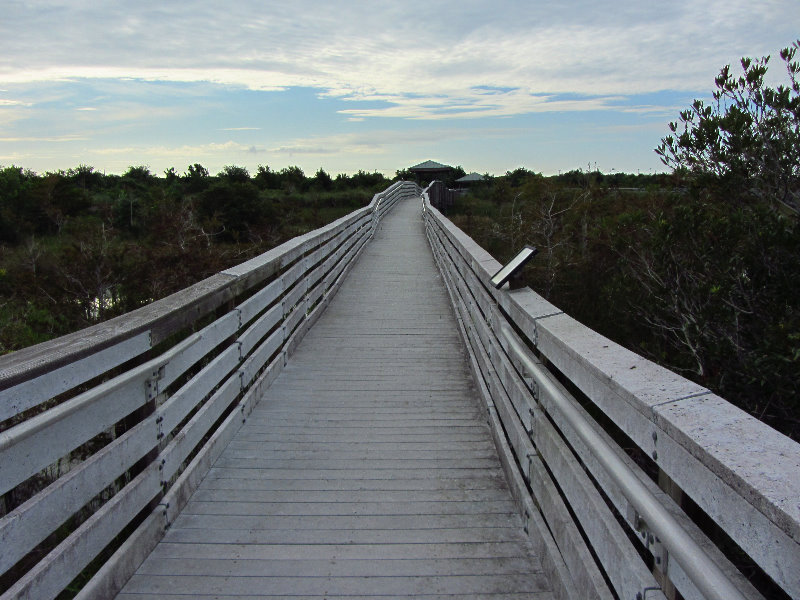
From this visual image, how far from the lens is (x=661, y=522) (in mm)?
1563

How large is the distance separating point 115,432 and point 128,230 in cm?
4759

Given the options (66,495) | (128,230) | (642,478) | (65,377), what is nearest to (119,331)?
(65,377)

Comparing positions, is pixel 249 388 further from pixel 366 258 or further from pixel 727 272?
pixel 366 258

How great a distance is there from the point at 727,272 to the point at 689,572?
7.01m

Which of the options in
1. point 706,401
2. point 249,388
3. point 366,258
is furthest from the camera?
point 366,258

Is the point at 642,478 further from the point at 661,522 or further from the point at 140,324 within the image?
the point at 140,324

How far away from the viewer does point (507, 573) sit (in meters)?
2.92

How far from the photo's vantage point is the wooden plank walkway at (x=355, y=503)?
2.87 m

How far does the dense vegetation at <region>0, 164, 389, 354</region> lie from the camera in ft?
55.5

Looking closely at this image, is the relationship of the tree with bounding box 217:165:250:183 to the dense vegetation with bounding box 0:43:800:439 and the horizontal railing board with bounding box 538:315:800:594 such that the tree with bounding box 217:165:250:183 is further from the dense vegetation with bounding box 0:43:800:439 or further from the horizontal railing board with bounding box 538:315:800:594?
the horizontal railing board with bounding box 538:315:800:594

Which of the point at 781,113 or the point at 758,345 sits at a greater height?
the point at 781,113

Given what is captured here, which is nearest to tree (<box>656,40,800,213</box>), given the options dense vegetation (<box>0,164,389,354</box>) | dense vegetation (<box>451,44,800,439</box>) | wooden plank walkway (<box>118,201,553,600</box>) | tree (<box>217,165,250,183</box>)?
dense vegetation (<box>451,44,800,439</box>)

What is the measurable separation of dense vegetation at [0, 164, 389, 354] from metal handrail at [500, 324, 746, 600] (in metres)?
12.4

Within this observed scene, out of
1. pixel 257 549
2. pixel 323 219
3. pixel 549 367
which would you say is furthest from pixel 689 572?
pixel 323 219
